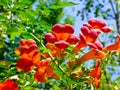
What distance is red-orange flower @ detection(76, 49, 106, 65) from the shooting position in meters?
1.80

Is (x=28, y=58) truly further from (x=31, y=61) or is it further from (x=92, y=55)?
(x=92, y=55)

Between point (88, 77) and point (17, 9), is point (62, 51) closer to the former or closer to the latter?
point (88, 77)

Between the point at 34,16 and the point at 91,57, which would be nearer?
the point at 91,57

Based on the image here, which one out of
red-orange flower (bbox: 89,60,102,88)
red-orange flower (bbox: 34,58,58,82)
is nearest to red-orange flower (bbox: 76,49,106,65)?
red-orange flower (bbox: 89,60,102,88)

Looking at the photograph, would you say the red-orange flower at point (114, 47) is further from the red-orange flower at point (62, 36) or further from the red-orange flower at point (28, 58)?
the red-orange flower at point (28, 58)

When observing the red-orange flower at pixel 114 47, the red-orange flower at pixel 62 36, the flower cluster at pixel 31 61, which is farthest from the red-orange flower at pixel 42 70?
the red-orange flower at pixel 114 47

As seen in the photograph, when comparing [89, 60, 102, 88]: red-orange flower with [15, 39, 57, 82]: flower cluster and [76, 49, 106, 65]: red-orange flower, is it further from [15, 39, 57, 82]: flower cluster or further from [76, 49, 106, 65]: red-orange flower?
[15, 39, 57, 82]: flower cluster

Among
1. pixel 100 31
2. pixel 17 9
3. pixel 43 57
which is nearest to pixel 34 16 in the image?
pixel 17 9

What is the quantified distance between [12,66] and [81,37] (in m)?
0.76

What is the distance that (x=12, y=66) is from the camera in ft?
7.71

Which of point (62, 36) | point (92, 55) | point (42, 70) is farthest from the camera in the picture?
point (92, 55)

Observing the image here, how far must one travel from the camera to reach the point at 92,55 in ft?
6.25

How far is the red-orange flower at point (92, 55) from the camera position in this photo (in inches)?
71.0

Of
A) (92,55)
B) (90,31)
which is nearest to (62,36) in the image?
(90,31)
